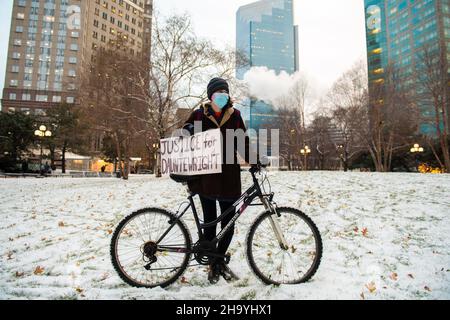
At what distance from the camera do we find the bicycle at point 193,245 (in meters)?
2.79

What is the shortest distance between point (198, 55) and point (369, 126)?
21345 millimetres

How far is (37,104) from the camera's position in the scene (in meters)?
78.5

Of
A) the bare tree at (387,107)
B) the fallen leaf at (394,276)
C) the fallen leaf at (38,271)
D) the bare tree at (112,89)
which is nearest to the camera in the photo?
the fallen leaf at (394,276)

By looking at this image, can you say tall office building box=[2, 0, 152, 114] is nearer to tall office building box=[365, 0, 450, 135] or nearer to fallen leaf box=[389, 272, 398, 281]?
tall office building box=[365, 0, 450, 135]

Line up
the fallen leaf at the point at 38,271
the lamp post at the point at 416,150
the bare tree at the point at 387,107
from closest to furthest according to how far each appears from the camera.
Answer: the fallen leaf at the point at 38,271 → the bare tree at the point at 387,107 → the lamp post at the point at 416,150

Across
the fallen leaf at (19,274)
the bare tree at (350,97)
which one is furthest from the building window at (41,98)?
the fallen leaf at (19,274)

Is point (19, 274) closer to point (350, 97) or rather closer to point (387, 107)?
point (387, 107)

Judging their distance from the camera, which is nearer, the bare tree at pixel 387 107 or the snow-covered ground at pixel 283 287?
the snow-covered ground at pixel 283 287

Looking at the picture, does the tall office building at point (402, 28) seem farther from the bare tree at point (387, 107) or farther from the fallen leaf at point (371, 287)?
the fallen leaf at point (371, 287)

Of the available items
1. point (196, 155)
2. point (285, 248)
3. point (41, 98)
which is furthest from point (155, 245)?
point (41, 98)

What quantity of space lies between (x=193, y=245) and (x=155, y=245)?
44cm

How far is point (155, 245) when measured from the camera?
282 centimetres
